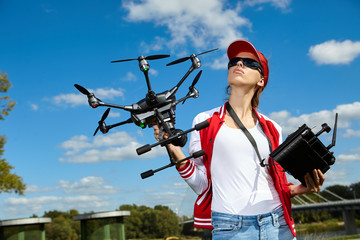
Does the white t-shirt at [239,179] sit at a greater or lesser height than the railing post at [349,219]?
greater

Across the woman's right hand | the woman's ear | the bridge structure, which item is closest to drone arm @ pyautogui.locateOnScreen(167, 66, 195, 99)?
the woman's right hand

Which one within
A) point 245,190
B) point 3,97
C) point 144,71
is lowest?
point 245,190

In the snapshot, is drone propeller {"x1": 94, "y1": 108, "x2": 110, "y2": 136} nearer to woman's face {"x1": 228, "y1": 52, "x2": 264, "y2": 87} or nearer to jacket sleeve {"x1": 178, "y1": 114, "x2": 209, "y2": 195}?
jacket sleeve {"x1": 178, "y1": 114, "x2": 209, "y2": 195}

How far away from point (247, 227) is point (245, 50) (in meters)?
1.67

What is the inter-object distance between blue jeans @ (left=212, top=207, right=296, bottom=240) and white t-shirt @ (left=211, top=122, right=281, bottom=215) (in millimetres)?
55

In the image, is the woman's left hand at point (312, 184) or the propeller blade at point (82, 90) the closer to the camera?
the propeller blade at point (82, 90)

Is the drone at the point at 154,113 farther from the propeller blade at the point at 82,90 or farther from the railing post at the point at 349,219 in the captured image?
the railing post at the point at 349,219

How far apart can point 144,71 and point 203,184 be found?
1.17 metres

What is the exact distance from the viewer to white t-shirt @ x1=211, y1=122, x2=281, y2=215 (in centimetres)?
308

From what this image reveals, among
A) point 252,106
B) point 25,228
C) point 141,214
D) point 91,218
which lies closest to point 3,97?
point 25,228

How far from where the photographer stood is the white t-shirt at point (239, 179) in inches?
121

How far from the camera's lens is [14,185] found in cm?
2134

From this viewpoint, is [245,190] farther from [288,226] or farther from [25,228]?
[25,228]

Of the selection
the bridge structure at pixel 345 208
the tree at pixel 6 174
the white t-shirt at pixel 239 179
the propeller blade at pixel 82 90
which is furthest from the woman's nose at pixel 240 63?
the bridge structure at pixel 345 208
